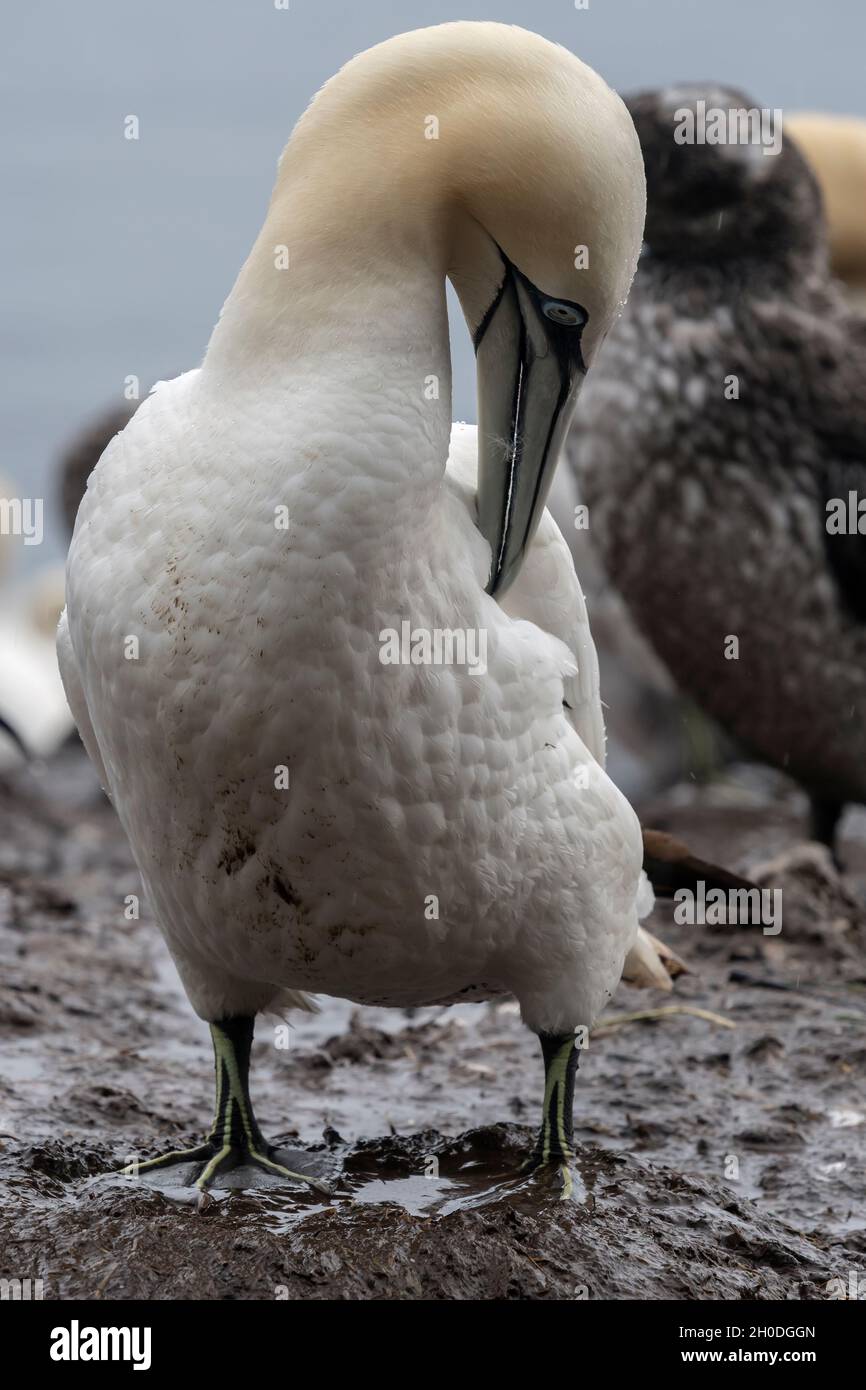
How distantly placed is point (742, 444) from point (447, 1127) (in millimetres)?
3274

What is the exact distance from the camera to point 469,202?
11.5 ft

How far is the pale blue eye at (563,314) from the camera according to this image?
3543 mm

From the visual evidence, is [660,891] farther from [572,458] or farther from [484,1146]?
[572,458]

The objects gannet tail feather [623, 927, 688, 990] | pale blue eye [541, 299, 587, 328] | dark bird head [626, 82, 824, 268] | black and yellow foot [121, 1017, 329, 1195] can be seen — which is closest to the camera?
pale blue eye [541, 299, 587, 328]

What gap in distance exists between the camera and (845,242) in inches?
501

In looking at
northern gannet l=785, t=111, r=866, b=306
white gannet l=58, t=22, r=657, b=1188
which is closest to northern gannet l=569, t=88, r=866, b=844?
white gannet l=58, t=22, r=657, b=1188

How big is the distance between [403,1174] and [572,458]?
A: 411cm

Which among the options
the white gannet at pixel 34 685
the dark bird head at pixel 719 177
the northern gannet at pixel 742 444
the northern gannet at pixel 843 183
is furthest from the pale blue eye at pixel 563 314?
the northern gannet at pixel 843 183

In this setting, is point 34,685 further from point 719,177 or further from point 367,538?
point 367,538

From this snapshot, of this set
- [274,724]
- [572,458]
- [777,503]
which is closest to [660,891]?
→ [274,724]

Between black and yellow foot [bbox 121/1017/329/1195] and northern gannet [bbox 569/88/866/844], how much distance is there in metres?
3.59

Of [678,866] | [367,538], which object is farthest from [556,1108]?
[367,538]

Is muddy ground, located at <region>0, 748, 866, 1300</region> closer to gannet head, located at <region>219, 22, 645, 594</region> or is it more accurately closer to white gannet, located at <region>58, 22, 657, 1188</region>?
white gannet, located at <region>58, 22, 657, 1188</region>

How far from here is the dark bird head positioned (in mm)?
7273
